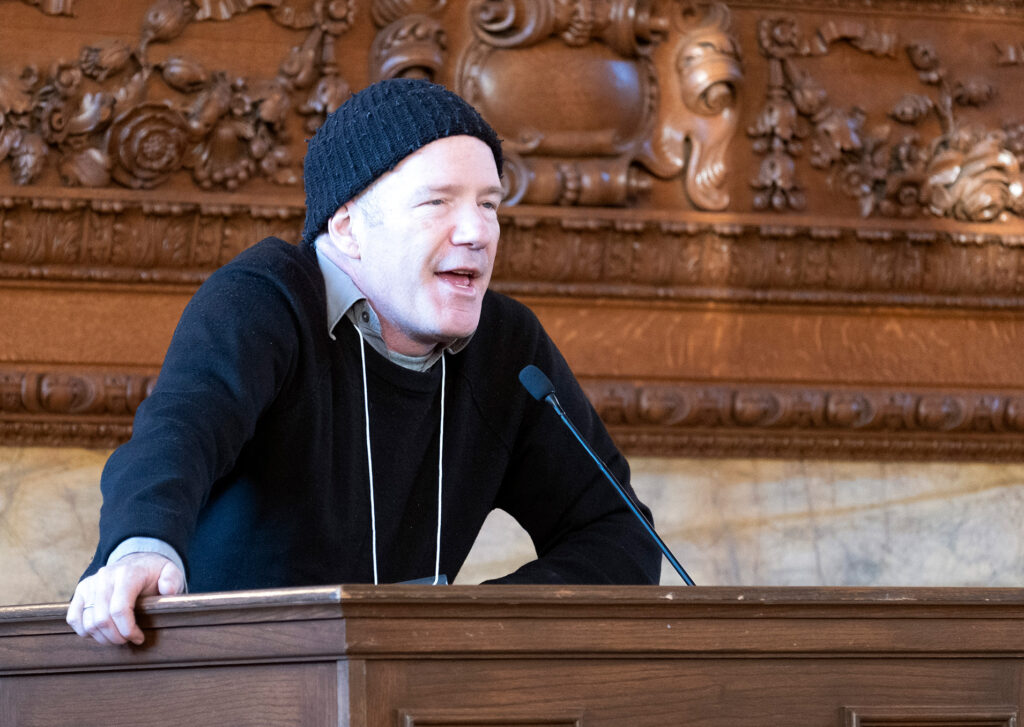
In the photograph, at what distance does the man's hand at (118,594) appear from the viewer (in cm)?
112

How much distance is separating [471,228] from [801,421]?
1.40m

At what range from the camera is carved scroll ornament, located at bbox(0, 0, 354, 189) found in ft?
8.55

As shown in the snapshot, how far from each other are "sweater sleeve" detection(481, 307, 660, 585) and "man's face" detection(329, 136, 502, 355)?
21 centimetres

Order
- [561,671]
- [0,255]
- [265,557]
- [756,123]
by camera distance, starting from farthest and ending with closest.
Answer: [756,123] < [0,255] < [265,557] < [561,671]

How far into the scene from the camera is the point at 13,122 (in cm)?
259

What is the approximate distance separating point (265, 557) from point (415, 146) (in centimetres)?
50

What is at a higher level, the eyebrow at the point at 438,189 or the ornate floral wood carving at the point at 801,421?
the ornate floral wood carving at the point at 801,421

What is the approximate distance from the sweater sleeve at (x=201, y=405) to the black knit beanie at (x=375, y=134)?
0.48ft

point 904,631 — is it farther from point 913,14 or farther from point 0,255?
point 913,14

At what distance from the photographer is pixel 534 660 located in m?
1.11

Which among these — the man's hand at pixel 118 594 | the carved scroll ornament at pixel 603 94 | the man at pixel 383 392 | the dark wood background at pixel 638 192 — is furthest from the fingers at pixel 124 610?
the carved scroll ornament at pixel 603 94

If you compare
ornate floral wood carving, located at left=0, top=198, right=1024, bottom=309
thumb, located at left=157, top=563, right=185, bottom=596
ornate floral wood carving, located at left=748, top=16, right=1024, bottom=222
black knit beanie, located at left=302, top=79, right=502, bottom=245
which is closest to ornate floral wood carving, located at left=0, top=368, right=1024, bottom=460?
ornate floral wood carving, located at left=0, top=198, right=1024, bottom=309

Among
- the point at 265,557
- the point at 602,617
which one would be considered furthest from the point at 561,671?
the point at 265,557

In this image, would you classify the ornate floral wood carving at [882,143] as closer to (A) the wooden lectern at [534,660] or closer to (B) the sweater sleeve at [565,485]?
(B) the sweater sleeve at [565,485]
